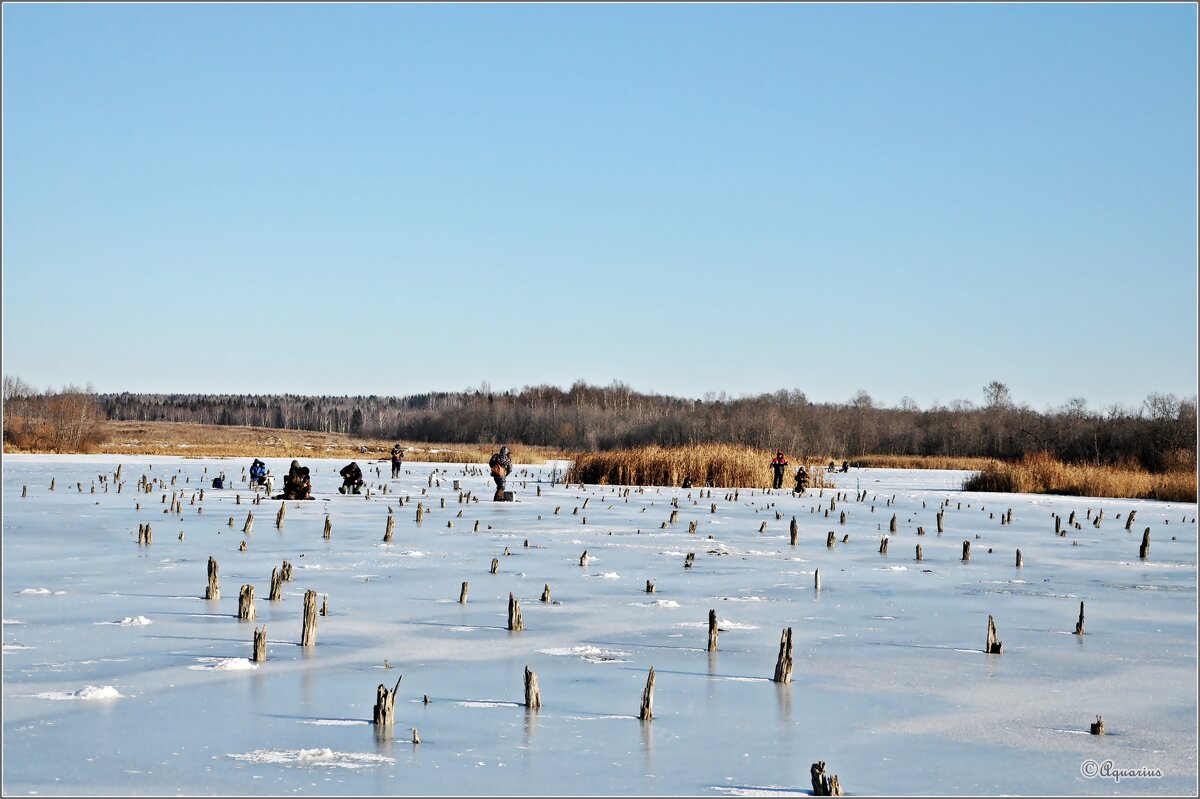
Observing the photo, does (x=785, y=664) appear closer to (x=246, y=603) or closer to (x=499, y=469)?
(x=246, y=603)

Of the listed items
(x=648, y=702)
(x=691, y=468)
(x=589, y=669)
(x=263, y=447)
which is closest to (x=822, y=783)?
(x=648, y=702)

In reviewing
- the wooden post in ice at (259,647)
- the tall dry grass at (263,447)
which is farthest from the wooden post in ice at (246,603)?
the tall dry grass at (263,447)

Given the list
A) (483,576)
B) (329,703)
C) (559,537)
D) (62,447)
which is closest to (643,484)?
(559,537)

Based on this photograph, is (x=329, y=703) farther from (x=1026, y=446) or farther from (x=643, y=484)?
(x=1026, y=446)

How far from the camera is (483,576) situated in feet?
43.7

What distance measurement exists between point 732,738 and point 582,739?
34.3 inches

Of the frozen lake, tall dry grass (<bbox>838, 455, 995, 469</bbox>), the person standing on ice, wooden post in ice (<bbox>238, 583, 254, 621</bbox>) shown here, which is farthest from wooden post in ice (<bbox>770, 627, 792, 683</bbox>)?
tall dry grass (<bbox>838, 455, 995, 469</bbox>)

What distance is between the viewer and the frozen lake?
19.3ft

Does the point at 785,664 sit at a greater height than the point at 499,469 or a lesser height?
lesser

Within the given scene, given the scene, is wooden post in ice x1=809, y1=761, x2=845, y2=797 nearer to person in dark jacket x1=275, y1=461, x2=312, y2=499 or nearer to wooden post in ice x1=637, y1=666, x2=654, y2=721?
wooden post in ice x1=637, y1=666, x2=654, y2=721

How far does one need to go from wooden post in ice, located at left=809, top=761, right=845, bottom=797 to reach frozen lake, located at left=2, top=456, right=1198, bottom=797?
7.2 inches

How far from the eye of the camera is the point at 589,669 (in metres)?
8.30

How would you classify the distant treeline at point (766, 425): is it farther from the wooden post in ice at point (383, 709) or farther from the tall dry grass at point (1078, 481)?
the wooden post in ice at point (383, 709)

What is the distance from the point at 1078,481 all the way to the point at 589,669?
32.3 meters
